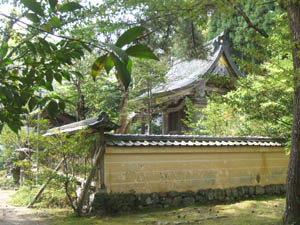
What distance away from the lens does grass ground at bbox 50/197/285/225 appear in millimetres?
5789

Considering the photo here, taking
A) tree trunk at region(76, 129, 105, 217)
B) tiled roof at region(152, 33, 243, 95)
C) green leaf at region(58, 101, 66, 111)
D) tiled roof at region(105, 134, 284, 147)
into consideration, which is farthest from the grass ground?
tiled roof at region(152, 33, 243, 95)

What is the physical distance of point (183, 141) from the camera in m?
7.99

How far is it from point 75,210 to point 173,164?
2.53 metres

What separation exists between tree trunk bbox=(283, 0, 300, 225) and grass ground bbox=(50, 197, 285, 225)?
43 cm

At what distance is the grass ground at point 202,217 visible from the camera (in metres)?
5.79

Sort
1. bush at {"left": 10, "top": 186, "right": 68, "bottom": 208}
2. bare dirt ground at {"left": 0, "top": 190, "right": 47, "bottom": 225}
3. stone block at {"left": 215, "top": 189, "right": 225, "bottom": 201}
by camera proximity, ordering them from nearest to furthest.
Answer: bare dirt ground at {"left": 0, "top": 190, "right": 47, "bottom": 225} < bush at {"left": 10, "top": 186, "right": 68, "bottom": 208} < stone block at {"left": 215, "top": 189, "right": 225, "bottom": 201}

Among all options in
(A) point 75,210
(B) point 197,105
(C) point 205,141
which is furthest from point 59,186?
(B) point 197,105

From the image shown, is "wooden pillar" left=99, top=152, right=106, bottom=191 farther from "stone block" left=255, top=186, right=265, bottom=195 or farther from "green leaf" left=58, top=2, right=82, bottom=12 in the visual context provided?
"green leaf" left=58, top=2, right=82, bottom=12

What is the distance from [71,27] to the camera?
8.04 m

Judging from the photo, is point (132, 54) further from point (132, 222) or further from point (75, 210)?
point (75, 210)

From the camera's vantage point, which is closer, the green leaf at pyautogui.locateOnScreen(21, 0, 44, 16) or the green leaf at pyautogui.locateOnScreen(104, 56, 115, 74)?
the green leaf at pyautogui.locateOnScreen(21, 0, 44, 16)

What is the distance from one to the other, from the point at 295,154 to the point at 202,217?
2.17 metres

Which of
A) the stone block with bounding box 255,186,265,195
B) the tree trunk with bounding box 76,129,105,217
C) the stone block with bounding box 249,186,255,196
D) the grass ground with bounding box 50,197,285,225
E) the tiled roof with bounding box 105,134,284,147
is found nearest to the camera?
the grass ground with bounding box 50,197,285,225

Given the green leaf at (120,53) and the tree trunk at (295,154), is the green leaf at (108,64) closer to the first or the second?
the green leaf at (120,53)
